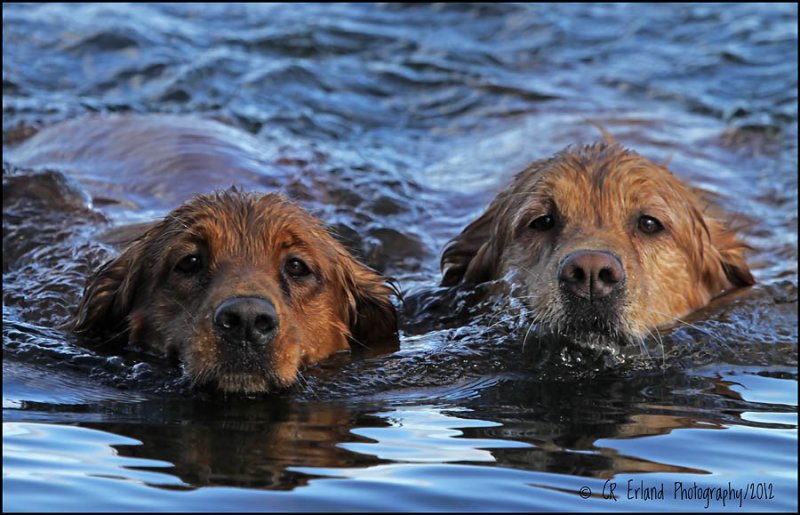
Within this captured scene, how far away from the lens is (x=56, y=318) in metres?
7.25

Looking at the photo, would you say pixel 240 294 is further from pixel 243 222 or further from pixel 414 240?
pixel 414 240

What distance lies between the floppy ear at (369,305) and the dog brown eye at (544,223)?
877mm

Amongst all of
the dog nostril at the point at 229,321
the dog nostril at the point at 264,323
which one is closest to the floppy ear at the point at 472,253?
the dog nostril at the point at 264,323

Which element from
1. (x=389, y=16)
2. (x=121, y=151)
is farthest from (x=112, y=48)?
(x=121, y=151)

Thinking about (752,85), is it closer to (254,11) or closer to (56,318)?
(254,11)

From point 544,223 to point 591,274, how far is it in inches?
30.8

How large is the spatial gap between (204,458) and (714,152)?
26.3 ft

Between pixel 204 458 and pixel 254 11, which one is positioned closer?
pixel 204 458

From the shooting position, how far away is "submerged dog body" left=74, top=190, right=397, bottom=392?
19.1 feet

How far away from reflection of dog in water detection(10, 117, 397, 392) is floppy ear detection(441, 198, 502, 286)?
71 centimetres

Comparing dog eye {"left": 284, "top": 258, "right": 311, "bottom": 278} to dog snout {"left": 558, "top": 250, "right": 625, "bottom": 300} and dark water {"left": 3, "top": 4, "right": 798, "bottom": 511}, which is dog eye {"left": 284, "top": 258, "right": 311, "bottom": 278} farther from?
dog snout {"left": 558, "top": 250, "right": 625, "bottom": 300}

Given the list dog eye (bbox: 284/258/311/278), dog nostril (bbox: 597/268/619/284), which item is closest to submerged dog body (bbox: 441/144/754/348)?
dog nostril (bbox: 597/268/619/284)

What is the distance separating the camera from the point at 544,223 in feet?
23.6

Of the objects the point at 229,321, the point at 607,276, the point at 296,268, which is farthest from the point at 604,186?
the point at 229,321
